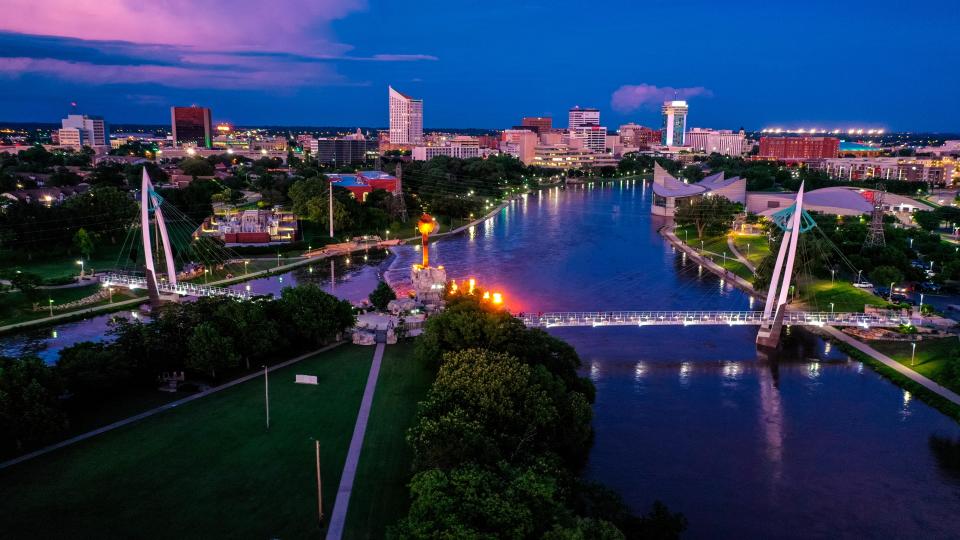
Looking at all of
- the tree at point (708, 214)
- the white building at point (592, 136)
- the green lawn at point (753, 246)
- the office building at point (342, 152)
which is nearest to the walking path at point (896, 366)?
the green lawn at point (753, 246)

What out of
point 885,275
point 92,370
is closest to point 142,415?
point 92,370

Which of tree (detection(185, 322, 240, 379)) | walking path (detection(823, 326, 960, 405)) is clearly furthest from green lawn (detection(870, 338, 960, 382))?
tree (detection(185, 322, 240, 379))

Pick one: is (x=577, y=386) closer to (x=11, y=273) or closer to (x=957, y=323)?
(x=957, y=323)

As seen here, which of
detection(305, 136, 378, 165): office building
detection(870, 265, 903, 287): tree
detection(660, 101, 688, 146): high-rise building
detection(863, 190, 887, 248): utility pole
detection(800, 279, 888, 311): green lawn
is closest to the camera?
detection(800, 279, 888, 311): green lawn

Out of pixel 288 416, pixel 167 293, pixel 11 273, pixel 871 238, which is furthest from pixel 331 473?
pixel 871 238

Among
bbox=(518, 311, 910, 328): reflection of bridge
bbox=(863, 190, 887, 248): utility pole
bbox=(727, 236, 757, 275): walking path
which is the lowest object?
bbox=(518, 311, 910, 328): reflection of bridge

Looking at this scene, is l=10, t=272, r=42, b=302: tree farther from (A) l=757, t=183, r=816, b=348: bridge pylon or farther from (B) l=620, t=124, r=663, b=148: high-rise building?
(B) l=620, t=124, r=663, b=148: high-rise building

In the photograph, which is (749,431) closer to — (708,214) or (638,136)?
(708,214)
